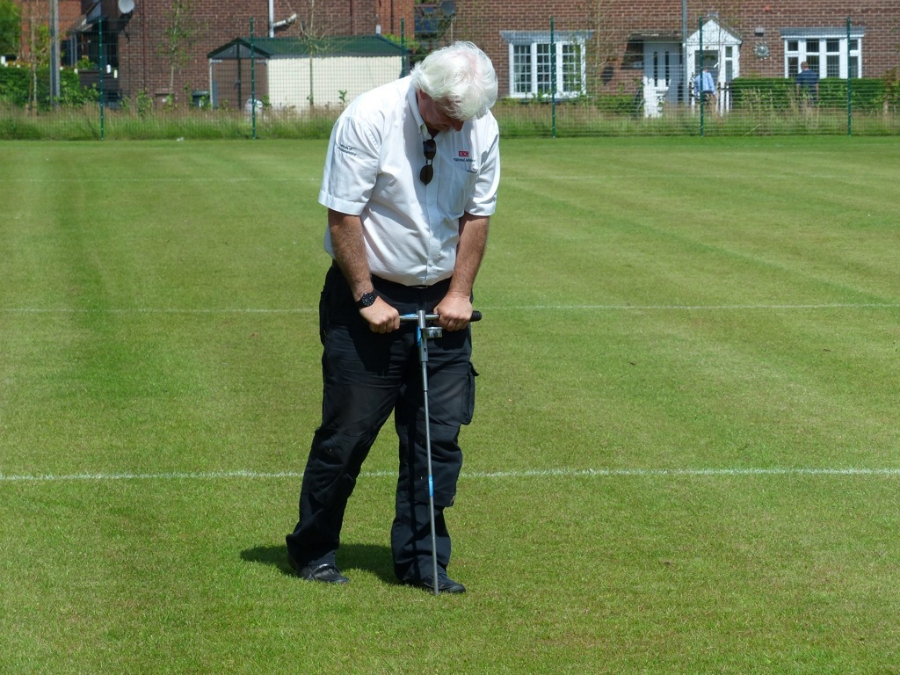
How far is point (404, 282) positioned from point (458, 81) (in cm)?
81

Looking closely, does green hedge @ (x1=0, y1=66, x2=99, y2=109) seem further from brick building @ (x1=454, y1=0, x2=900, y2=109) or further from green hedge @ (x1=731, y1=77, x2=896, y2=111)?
green hedge @ (x1=731, y1=77, x2=896, y2=111)

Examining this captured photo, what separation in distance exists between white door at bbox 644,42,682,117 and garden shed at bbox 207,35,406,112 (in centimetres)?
605

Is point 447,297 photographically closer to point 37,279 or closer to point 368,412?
point 368,412

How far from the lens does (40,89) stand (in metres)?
39.7

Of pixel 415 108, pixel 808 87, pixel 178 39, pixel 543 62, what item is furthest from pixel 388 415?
pixel 178 39

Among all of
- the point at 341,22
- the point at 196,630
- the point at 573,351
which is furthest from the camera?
the point at 341,22

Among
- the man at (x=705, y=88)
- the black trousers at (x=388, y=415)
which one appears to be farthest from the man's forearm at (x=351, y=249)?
the man at (x=705, y=88)

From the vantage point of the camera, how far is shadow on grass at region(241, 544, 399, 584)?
5.63 m

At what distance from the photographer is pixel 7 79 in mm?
44250

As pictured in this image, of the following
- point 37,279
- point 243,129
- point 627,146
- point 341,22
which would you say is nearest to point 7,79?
point 341,22

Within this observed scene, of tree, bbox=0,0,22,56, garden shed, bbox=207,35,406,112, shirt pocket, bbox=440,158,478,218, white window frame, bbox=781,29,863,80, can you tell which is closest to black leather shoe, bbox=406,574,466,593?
shirt pocket, bbox=440,158,478,218

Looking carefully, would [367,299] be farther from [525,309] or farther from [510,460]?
[525,309]

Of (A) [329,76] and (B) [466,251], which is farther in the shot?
(A) [329,76]

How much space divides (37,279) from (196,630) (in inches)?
359
